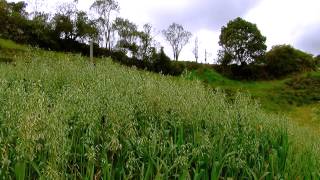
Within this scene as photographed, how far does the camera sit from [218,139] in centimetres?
694

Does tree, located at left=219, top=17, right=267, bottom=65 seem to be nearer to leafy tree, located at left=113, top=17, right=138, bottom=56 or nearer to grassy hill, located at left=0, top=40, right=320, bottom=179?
leafy tree, located at left=113, top=17, right=138, bottom=56

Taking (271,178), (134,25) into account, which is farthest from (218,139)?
(134,25)

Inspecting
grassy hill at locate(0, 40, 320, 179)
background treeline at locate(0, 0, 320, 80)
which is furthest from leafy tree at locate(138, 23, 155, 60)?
grassy hill at locate(0, 40, 320, 179)

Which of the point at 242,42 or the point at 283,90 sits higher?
the point at 242,42

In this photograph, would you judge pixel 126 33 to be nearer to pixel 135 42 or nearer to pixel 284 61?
pixel 135 42

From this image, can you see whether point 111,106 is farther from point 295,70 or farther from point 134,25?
point 295,70

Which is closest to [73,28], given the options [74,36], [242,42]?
[74,36]

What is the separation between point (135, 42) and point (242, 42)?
23.1 metres

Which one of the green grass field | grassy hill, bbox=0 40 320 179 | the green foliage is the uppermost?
the green foliage

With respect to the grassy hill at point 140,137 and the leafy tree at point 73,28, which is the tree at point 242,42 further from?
the grassy hill at point 140,137

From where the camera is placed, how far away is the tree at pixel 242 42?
82.9 meters

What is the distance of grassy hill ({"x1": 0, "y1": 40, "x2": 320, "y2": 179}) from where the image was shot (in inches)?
183

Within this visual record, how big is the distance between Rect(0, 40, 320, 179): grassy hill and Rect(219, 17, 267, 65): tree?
245ft

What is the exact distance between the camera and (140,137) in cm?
656
